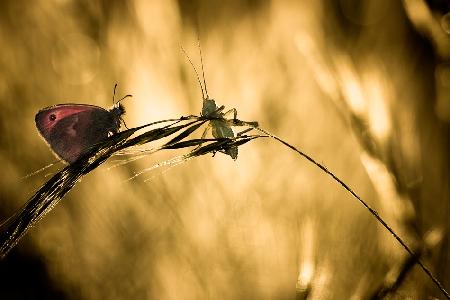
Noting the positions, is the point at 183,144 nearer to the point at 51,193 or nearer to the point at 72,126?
the point at 51,193

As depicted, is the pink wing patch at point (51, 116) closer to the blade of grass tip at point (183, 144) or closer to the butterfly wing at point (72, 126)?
the butterfly wing at point (72, 126)

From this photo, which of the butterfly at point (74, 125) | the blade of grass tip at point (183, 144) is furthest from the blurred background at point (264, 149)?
the blade of grass tip at point (183, 144)

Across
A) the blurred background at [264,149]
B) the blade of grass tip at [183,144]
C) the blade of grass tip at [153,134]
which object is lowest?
the blade of grass tip at [183,144]

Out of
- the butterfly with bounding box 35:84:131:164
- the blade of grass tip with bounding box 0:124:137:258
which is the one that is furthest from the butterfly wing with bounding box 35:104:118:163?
the blade of grass tip with bounding box 0:124:137:258

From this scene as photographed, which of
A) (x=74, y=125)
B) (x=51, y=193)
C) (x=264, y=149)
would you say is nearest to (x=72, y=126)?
(x=74, y=125)

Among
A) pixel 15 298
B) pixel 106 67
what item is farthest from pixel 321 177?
pixel 15 298

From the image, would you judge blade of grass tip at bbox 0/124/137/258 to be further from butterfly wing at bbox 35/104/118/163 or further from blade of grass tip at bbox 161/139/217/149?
butterfly wing at bbox 35/104/118/163

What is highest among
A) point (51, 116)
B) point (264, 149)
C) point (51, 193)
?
point (51, 116)

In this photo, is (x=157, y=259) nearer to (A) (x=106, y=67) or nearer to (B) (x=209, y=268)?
(B) (x=209, y=268)
